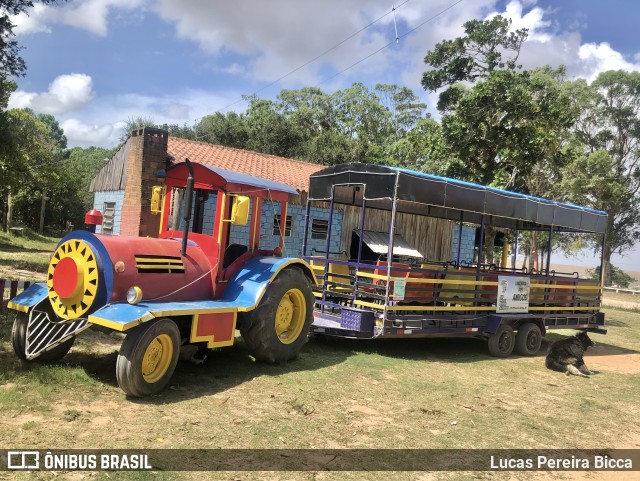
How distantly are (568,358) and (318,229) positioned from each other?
31.5 feet

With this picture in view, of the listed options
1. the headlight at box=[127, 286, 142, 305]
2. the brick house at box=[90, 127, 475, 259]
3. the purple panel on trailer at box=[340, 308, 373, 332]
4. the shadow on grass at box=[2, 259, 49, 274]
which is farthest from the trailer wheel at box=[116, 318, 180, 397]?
the shadow on grass at box=[2, 259, 49, 274]

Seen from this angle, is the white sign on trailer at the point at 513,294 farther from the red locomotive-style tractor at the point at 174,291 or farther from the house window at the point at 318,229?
the house window at the point at 318,229

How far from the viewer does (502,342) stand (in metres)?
9.74

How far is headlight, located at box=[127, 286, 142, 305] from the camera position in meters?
5.22

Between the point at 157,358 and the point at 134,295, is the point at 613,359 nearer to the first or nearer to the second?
the point at 157,358

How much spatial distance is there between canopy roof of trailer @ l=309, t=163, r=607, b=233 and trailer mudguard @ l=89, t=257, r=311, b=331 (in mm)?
2077

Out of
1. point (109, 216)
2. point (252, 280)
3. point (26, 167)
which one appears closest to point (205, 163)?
point (109, 216)

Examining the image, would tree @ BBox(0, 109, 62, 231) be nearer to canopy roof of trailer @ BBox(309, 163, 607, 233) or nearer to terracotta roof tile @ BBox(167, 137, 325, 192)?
terracotta roof tile @ BBox(167, 137, 325, 192)

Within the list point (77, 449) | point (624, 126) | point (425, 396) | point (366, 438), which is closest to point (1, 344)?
point (77, 449)

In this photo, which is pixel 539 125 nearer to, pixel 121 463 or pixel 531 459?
pixel 531 459

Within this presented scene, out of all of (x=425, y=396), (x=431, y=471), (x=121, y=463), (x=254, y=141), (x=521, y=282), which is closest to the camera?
(x=121, y=463)

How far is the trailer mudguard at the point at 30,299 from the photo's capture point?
5.75 m

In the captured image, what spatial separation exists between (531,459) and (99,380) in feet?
14.8

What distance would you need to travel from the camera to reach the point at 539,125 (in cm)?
1541
